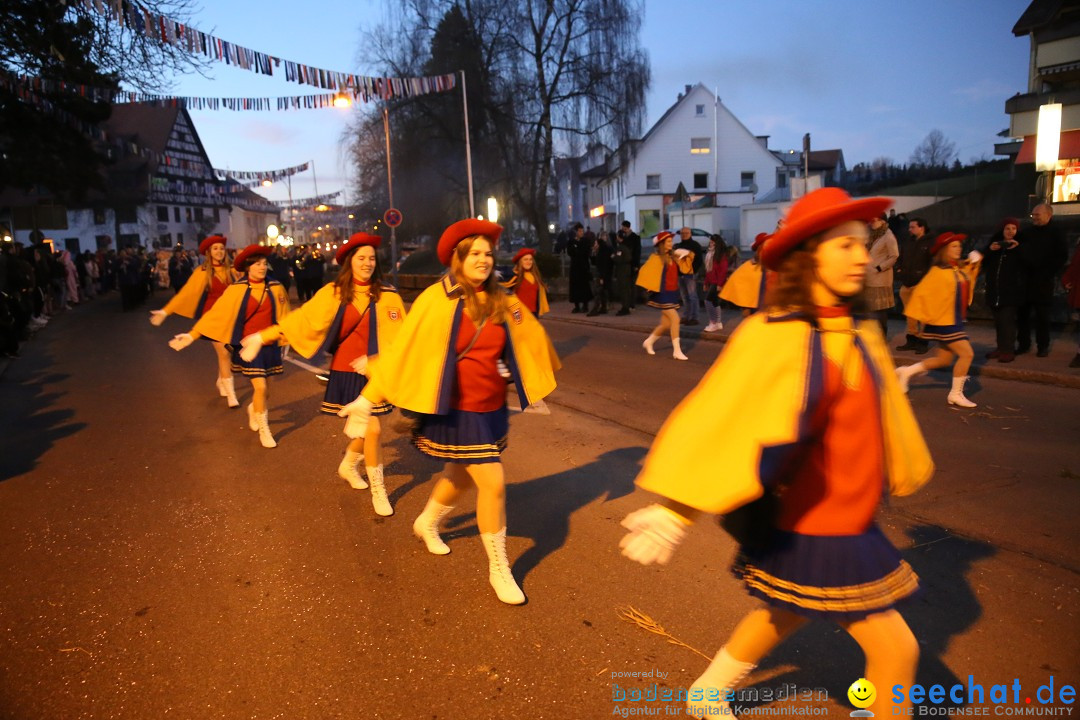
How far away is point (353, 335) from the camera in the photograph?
17.6 ft

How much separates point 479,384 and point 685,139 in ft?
174

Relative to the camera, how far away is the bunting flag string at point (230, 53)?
12.2 m

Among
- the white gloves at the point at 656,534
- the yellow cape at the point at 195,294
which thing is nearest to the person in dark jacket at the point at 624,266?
the yellow cape at the point at 195,294

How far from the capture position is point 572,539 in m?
4.68

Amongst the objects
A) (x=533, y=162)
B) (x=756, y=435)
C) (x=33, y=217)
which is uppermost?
(x=533, y=162)

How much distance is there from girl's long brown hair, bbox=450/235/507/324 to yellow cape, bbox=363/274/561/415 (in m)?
0.04

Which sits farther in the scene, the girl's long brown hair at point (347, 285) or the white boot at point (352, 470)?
the white boot at point (352, 470)

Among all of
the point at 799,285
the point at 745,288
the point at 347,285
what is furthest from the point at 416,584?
the point at 745,288

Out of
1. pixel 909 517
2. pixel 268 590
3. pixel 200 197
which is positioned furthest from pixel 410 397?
pixel 200 197

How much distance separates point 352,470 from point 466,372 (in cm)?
221

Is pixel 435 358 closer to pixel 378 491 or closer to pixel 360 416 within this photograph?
pixel 360 416

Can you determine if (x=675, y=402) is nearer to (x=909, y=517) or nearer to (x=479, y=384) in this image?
(x=909, y=517)

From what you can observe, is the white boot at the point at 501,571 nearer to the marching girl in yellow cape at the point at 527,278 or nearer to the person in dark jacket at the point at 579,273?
the marching girl in yellow cape at the point at 527,278

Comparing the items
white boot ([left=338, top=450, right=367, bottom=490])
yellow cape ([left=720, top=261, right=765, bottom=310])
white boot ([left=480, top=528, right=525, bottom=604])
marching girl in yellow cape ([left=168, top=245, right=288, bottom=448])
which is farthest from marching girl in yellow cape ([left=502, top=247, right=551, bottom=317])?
white boot ([left=480, top=528, right=525, bottom=604])
